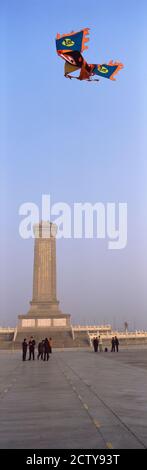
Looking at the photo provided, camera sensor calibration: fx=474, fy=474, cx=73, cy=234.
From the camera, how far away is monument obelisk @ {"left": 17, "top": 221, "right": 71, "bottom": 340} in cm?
10662

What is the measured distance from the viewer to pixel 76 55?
20.7 meters

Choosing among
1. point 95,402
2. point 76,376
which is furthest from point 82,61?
point 95,402

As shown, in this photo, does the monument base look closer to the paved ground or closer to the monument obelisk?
the monument obelisk

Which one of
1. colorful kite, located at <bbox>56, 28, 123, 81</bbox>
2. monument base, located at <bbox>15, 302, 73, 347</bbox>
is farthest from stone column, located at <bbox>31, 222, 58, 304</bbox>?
colorful kite, located at <bbox>56, 28, 123, 81</bbox>

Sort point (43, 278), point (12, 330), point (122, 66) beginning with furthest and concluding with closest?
1. point (43, 278)
2. point (12, 330)
3. point (122, 66)

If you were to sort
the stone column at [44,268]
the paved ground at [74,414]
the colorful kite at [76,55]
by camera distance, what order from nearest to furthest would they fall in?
the paved ground at [74,414], the colorful kite at [76,55], the stone column at [44,268]

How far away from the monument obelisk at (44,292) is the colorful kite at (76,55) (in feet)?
275

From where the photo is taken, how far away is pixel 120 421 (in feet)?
29.4

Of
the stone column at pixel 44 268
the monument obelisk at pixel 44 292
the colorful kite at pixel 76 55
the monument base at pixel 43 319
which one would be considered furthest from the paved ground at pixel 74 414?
the stone column at pixel 44 268

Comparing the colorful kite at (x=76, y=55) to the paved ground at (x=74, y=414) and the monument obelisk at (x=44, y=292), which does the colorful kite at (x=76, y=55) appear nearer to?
the paved ground at (x=74, y=414)

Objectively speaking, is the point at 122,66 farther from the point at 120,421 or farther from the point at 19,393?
the point at 120,421

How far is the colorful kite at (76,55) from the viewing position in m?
20.3

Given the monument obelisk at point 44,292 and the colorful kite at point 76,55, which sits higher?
the colorful kite at point 76,55
